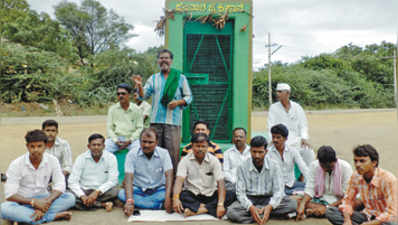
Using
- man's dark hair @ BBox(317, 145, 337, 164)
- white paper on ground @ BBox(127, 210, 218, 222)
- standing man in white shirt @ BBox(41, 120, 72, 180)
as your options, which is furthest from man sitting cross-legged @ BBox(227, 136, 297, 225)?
standing man in white shirt @ BBox(41, 120, 72, 180)

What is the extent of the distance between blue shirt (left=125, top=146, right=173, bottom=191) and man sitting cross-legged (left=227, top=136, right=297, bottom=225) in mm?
882

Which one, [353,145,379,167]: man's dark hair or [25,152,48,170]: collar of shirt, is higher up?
[353,145,379,167]: man's dark hair

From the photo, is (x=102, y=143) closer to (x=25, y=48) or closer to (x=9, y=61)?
(x=9, y=61)

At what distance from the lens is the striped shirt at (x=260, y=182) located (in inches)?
136

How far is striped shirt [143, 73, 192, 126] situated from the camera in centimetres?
440

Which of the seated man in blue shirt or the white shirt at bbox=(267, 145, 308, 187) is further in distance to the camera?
the white shirt at bbox=(267, 145, 308, 187)

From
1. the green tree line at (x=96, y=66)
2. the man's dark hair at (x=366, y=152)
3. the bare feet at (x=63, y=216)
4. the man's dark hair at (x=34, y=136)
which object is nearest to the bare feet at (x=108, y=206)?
the bare feet at (x=63, y=216)

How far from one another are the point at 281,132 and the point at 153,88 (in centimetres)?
169

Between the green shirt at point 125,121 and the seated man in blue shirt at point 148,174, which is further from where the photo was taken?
the green shirt at point 125,121

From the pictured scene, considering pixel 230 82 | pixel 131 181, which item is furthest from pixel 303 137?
pixel 131 181

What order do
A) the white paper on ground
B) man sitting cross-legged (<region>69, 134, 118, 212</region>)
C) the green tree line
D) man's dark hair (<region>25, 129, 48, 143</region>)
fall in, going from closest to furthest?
man's dark hair (<region>25, 129, 48, 143</region>), the white paper on ground, man sitting cross-legged (<region>69, 134, 118, 212</region>), the green tree line

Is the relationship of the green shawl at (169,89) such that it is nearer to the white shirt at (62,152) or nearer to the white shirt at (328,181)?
the white shirt at (62,152)

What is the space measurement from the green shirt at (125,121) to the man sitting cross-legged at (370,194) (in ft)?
9.86

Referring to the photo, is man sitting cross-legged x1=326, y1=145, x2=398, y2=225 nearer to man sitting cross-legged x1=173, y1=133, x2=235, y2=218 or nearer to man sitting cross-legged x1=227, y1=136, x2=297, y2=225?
man sitting cross-legged x1=227, y1=136, x2=297, y2=225
